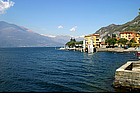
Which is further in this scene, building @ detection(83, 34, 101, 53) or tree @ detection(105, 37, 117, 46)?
tree @ detection(105, 37, 117, 46)

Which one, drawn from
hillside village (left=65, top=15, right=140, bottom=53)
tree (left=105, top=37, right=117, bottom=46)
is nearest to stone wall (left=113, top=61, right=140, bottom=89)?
hillside village (left=65, top=15, right=140, bottom=53)

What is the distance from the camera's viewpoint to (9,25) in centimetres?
576

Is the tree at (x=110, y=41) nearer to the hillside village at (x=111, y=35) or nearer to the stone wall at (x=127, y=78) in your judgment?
the hillside village at (x=111, y=35)

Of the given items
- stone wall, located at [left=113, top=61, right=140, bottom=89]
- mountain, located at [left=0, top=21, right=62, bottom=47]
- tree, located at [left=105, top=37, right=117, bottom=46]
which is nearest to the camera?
mountain, located at [left=0, top=21, right=62, bottom=47]

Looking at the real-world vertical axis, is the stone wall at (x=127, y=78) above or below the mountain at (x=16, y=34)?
below

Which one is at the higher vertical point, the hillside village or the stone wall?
the hillside village

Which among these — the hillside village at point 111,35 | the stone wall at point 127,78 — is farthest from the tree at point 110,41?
the stone wall at point 127,78

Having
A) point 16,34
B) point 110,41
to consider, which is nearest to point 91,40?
Result: point 16,34

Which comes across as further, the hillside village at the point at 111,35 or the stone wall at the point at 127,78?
the hillside village at the point at 111,35

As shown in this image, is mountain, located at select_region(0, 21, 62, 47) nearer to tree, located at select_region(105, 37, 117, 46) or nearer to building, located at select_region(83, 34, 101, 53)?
building, located at select_region(83, 34, 101, 53)

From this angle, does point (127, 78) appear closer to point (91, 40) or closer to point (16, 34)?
point (91, 40)
